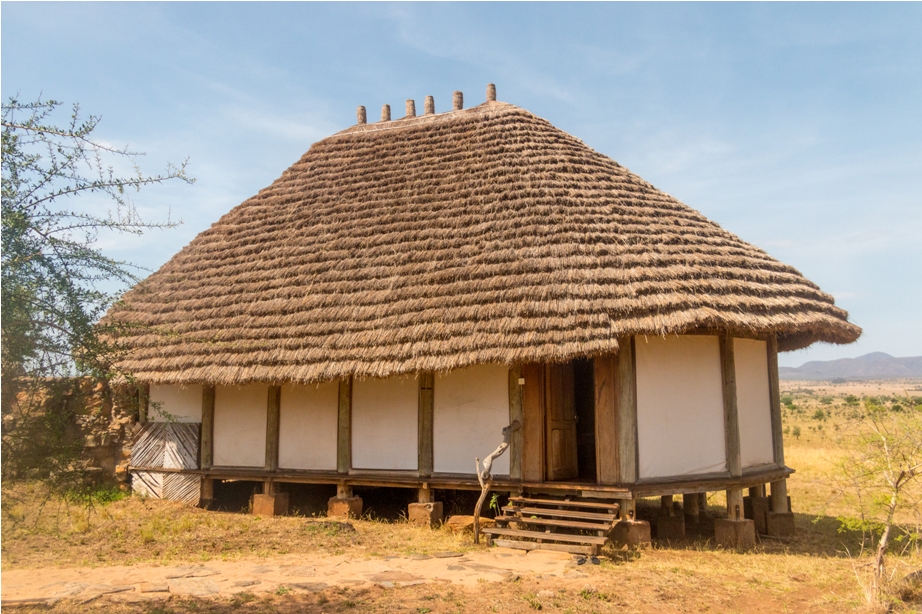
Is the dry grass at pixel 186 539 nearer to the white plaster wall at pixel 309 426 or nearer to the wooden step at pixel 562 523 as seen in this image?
the wooden step at pixel 562 523

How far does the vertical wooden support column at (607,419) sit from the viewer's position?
28.6 ft

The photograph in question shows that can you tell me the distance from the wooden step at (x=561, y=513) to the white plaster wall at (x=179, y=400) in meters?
5.53

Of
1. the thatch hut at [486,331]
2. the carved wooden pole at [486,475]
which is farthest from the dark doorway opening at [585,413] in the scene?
the carved wooden pole at [486,475]

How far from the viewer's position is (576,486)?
8836mm

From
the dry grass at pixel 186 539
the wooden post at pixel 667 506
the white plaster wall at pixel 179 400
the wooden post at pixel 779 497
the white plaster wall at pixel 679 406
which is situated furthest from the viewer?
the white plaster wall at pixel 179 400

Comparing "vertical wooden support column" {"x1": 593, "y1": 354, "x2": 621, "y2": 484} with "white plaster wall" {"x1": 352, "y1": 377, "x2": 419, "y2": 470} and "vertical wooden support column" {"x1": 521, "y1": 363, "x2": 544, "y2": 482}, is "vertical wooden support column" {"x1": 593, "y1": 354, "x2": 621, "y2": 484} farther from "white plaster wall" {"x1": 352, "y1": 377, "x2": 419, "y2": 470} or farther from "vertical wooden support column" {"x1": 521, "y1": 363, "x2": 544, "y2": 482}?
"white plaster wall" {"x1": 352, "y1": 377, "x2": 419, "y2": 470}

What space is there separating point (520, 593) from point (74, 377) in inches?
159

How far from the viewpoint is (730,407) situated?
30.5 feet

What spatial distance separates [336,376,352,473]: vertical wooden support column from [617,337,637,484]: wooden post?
3.90 m

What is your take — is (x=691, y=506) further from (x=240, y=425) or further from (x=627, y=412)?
(x=240, y=425)

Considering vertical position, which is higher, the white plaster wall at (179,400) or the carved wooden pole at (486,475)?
the white plaster wall at (179,400)

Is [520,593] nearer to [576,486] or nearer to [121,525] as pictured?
[576,486]

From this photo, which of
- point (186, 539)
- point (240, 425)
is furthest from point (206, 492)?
point (186, 539)

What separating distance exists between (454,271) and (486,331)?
1.27 m
